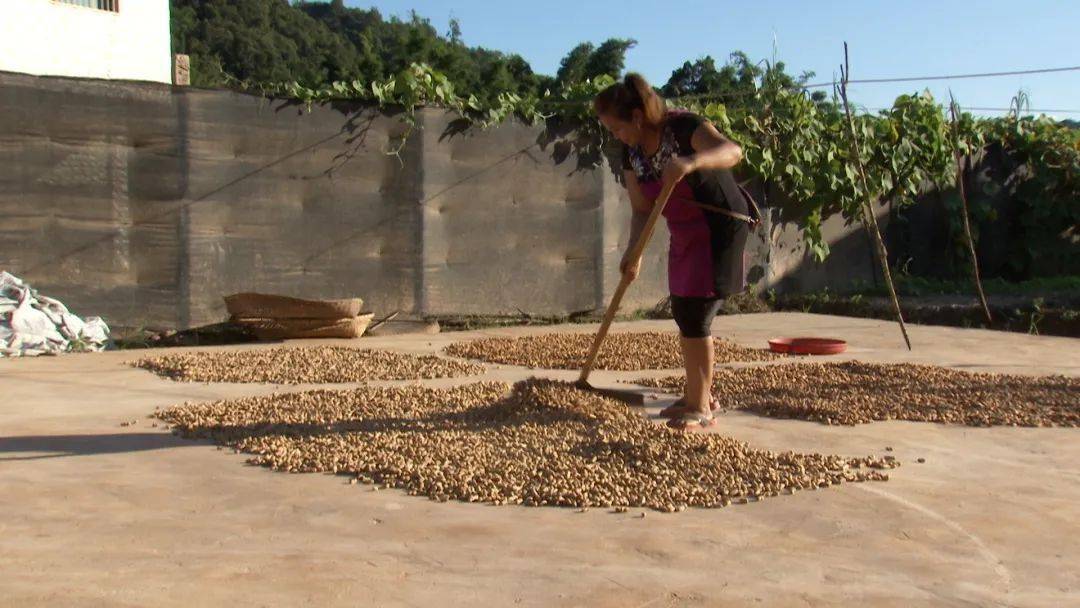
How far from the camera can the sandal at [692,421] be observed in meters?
3.92

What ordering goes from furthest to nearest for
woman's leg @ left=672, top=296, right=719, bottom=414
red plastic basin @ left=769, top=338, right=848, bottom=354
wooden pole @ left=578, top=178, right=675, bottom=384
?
1. red plastic basin @ left=769, top=338, right=848, bottom=354
2. woman's leg @ left=672, top=296, right=719, bottom=414
3. wooden pole @ left=578, top=178, right=675, bottom=384

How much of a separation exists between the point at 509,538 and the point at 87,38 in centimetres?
1355

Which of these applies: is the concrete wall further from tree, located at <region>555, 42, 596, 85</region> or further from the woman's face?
tree, located at <region>555, 42, 596, 85</region>

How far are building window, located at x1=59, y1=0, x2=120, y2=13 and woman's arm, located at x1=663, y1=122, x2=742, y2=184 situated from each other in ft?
40.1

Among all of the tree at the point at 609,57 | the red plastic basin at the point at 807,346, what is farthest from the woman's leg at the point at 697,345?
the tree at the point at 609,57

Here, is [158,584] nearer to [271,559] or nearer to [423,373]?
[271,559]

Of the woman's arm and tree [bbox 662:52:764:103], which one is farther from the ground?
tree [bbox 662:52:764:103]

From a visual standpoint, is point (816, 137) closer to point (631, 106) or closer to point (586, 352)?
point (586, 352)

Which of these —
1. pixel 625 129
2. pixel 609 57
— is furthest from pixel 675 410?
pixel 609 57

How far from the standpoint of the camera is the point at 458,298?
7.55 metres

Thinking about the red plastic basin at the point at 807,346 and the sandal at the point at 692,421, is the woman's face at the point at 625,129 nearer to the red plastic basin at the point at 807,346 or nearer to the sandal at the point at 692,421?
the sandal at the point at 692,421

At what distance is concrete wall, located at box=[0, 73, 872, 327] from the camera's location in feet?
21.0

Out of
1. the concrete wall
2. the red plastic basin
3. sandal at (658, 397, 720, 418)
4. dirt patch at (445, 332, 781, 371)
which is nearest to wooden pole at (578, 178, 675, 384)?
sandal at (658, 397, 720, 418)

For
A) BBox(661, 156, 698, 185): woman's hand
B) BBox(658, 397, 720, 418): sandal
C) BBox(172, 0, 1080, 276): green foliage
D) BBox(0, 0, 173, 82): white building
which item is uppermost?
BBox(0, 0, 173, 82): white building
